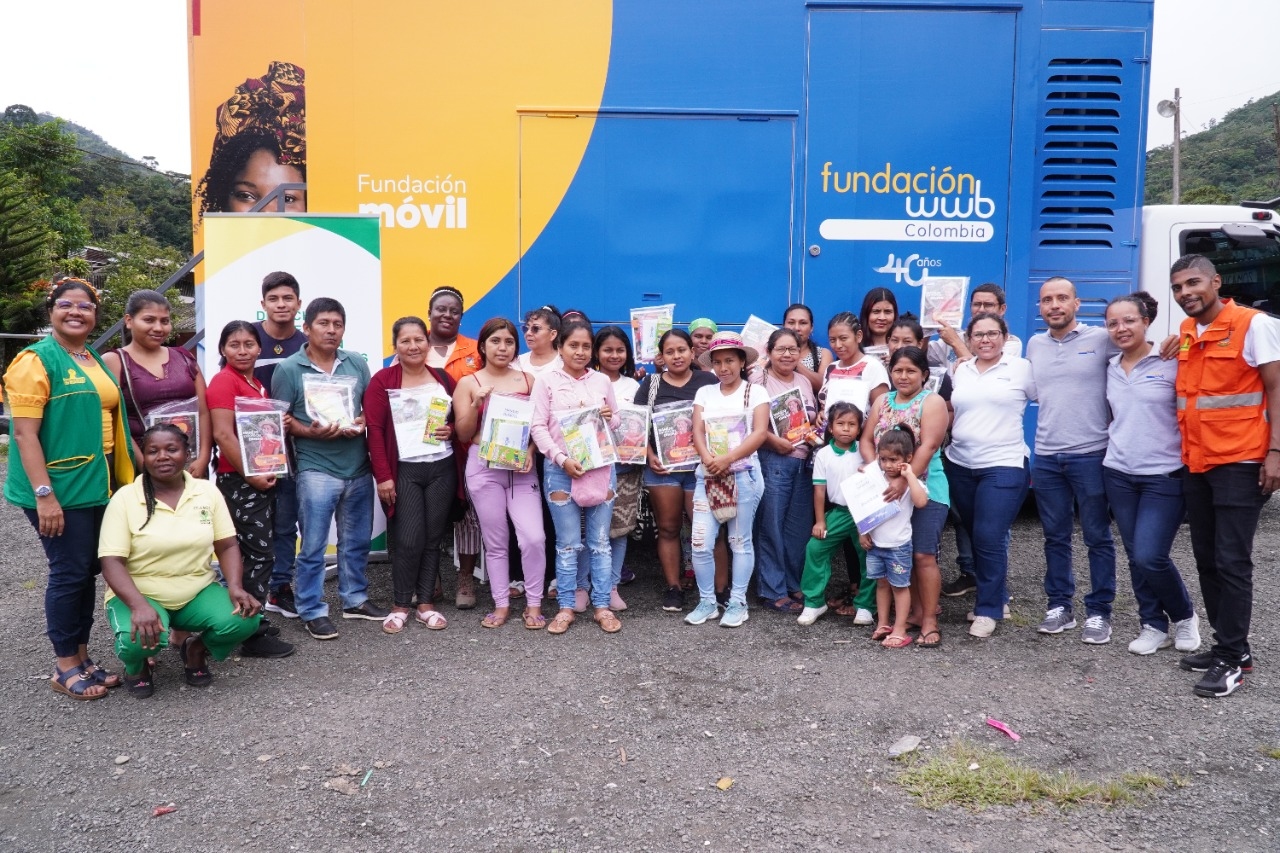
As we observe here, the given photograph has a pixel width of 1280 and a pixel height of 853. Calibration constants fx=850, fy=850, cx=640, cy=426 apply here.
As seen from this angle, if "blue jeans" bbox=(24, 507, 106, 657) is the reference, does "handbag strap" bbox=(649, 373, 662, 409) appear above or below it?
above

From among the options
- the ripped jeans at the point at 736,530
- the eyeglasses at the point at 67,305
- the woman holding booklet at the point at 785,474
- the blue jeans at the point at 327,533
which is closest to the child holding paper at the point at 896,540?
the woman holding booklet at the point at 785,474

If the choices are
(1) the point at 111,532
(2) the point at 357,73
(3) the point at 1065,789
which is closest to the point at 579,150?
(2) the point at 357,73

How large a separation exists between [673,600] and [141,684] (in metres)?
2.62

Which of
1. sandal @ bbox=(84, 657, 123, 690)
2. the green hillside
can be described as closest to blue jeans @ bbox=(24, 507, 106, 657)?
sandal @ bbox=(84, 657, 123, 690)

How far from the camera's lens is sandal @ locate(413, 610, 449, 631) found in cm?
452

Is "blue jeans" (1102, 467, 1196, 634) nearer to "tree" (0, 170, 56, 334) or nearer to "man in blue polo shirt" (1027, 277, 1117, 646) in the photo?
"man in blue polo shirt" (1027, 277, 1117, 646)

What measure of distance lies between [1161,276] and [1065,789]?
4.55 m

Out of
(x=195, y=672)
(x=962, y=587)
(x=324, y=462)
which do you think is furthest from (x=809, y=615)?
(x=195, y=672)

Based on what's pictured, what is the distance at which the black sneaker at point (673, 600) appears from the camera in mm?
4801

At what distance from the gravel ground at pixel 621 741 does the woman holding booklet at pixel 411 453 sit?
0.41 meters

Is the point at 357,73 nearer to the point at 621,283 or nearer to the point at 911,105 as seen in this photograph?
the point at 621,283

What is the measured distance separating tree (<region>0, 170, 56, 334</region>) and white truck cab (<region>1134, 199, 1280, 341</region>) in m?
25.5

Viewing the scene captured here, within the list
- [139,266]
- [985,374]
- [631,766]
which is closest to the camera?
[631,766]

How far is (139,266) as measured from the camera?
29938mm
